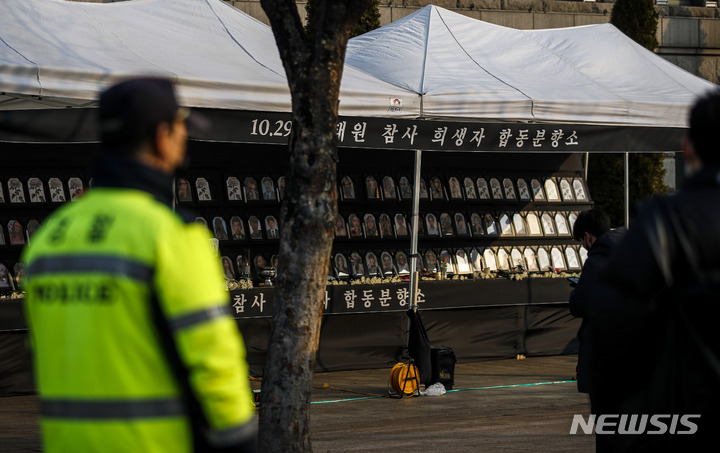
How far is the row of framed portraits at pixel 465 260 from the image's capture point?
1317cm

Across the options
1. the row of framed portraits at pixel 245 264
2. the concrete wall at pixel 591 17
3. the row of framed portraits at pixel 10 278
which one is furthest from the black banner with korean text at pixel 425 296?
the concrete wall at pixel 591 17

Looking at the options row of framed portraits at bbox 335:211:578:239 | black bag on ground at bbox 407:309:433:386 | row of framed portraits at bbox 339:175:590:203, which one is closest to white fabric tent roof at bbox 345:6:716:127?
row of framed portraits at bbox 339:175:590:203

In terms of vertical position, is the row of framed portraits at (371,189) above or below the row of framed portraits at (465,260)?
above

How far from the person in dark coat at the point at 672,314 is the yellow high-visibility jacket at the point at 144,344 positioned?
1.19 m

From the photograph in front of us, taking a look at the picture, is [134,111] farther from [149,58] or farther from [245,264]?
[245,264]

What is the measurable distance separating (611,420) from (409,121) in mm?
7415

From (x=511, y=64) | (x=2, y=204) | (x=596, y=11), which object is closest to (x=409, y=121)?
(x=511, y=64)

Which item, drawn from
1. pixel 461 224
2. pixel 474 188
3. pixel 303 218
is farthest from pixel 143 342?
pixel 474 188

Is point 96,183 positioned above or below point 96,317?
above

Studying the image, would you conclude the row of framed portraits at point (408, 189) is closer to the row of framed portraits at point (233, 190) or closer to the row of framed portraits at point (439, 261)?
the row of framed portraits at point (233, 190)

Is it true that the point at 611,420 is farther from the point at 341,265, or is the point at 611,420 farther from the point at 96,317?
the point at 341,265

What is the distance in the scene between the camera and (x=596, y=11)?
2180 centimetres

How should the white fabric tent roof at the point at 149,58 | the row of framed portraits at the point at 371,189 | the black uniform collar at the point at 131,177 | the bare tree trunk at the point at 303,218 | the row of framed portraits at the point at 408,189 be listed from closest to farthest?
the black uniform collar at the point at 131,177, the bare tree trunk at the point at 303,218, the white fabric tent roof at the point at 149,58, the row of framed portraits at the point at 371,189, the row of framed portraits at the point at 408,189

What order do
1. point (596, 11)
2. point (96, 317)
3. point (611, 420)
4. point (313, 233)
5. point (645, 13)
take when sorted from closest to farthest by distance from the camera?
1. point (96, 317)
2. point (611, 420)
3. point (313, 233)
4. point (645, 13)
5. point (596, 11)
